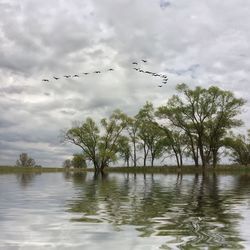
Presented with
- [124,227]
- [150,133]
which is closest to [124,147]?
[150,133]

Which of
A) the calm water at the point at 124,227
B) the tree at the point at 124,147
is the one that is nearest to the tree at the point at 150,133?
the tree at the point at 124,147

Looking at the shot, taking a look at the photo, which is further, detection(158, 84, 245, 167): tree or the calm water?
detection(158, 84, 245, 167): tree

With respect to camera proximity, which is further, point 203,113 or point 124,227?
point 203,113

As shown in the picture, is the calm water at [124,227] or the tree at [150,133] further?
the tree at [150,133]

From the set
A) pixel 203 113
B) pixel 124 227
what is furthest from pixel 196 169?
pixel 124 227

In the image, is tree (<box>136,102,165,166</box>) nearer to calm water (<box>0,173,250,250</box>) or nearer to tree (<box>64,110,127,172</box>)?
tree (<box>64,110,127,172</box>)

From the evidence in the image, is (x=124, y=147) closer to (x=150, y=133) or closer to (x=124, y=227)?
(x=150, y=133)

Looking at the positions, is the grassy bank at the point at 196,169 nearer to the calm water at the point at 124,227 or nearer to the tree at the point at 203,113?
the tree at the point at 203,113

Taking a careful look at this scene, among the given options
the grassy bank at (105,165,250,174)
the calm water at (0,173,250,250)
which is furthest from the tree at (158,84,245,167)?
the calm water at (0,173,250,250)

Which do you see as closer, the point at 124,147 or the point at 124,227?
the point at 124,227

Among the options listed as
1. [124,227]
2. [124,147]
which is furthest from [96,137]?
[124,227]

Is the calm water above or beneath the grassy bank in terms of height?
beneath

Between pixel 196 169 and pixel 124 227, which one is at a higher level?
pixel 196 169

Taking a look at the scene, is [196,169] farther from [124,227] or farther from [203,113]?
[124,227]
